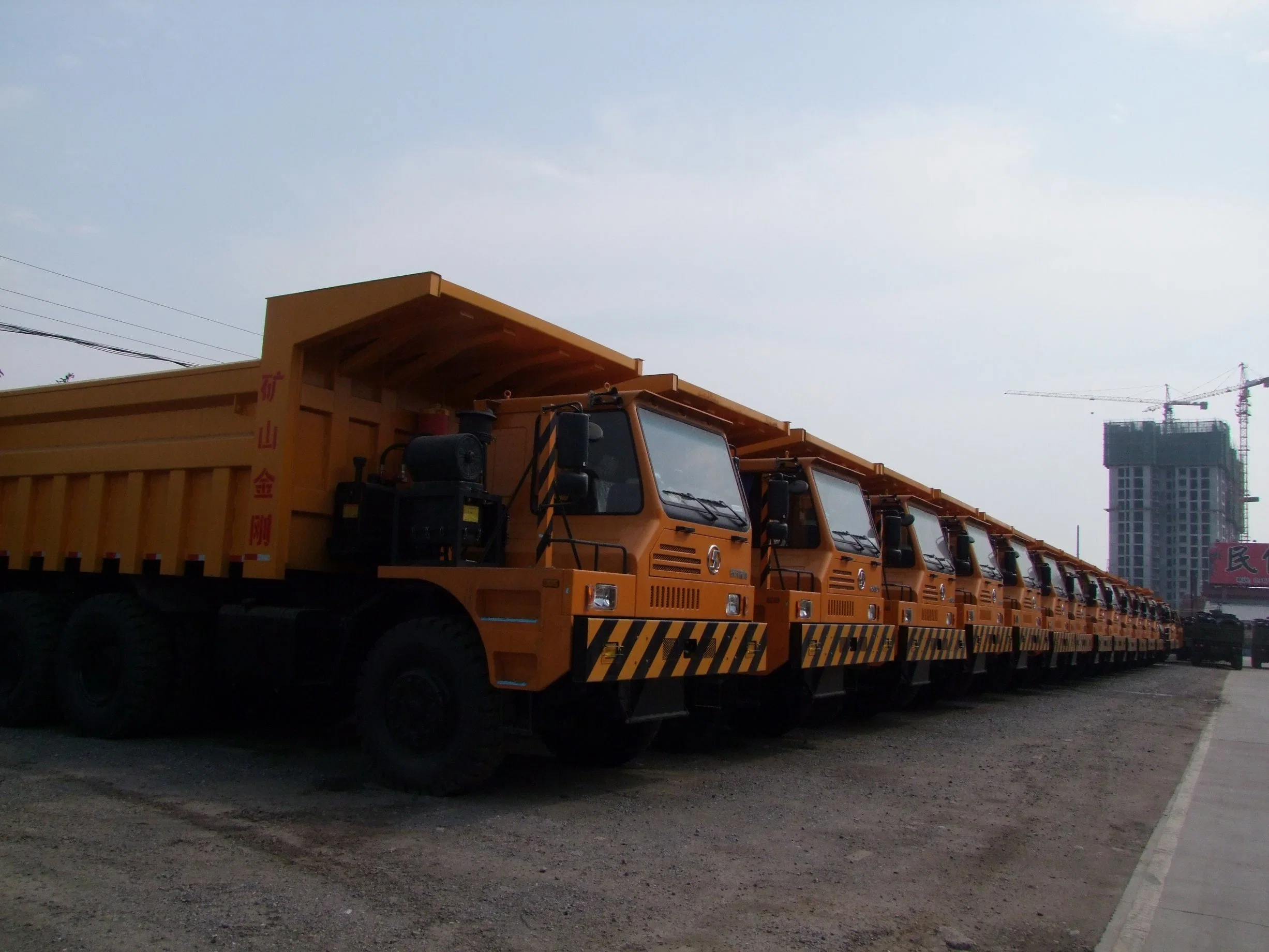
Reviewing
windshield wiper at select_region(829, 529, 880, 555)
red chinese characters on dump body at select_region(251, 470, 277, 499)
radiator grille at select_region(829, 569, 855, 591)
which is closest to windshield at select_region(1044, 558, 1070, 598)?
windshield wiper at select_region(829, 529, 880, 555)

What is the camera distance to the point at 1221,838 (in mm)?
5832

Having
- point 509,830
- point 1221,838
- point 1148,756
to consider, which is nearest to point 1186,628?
point 1148,756

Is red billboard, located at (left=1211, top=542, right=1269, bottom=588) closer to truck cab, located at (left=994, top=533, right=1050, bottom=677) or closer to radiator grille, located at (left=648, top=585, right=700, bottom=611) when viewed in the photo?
truck cab, located at (left=994, top=533, right=1050, bottom=677)

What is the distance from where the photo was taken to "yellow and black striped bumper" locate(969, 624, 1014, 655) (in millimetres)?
12992

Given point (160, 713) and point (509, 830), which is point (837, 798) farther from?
point (160, 713)

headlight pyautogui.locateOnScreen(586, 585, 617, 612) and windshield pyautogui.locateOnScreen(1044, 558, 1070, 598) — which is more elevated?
windshield pyautogui.locateOnScreen(1044, 558, 1070, 598)

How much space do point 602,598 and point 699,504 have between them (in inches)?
52.5

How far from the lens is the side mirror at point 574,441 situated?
5828mm

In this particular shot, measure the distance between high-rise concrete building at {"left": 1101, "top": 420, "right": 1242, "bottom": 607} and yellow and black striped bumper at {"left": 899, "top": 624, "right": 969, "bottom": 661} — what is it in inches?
2989

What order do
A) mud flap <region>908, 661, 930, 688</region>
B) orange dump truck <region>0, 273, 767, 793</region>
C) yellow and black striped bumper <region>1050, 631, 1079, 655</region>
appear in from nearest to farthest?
orange dump truck <region>0, 273, 767, 793</region> → mud flap <region>908, 661, 930, 688</region> → yellow and black striped bumper <region>1050, 631, 1079, 655</region>

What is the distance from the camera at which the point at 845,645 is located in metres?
8.99

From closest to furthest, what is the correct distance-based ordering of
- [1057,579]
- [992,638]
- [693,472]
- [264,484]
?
[693,472] < [264,484] < [992,638] < [1057,579]

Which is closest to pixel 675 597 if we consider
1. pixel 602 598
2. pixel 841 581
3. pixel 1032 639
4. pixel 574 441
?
pixel 602 598

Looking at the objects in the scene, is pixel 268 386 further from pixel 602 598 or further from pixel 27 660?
pixel 27 660
